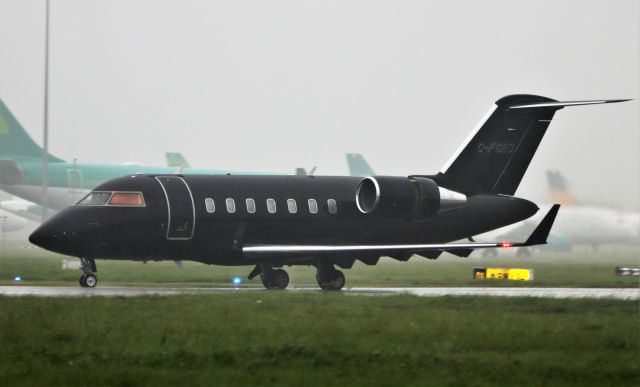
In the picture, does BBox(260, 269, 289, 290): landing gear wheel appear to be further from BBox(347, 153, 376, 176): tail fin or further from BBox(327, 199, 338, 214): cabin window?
BBox(347, 153, 376, 176): tail fin

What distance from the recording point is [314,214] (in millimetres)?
35500

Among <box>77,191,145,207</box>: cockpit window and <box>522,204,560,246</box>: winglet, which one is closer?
<box>522,204,560,246</box>: winglet

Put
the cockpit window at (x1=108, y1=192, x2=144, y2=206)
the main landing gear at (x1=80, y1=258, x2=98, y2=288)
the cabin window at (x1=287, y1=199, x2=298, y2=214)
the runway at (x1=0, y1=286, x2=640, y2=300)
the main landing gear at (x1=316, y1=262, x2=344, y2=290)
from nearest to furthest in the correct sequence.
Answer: the runway at (x1=0, y1=286, x2=640, y2=300) < the cockpit window at (x1=108, y1=192, x2=144, y2=206) < the main landing gear at (x1=80, y1=258, x2=98, y2=288) < the main landing gear at (x1=316, y1=262, x2=344, y2=290) < the cabin window at (x1=287, y1=199, x2=298, y2=214)

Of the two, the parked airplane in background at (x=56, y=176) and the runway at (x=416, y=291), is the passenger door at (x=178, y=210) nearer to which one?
the runway at (x=416, y=291)

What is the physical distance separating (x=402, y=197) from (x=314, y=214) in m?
2.67

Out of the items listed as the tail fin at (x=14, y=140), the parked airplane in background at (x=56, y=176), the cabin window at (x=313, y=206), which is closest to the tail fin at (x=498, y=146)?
the cabin window at (x=313, y=206)

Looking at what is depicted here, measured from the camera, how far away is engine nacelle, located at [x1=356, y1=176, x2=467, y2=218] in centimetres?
3534

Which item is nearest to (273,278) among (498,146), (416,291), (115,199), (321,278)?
(321,278)

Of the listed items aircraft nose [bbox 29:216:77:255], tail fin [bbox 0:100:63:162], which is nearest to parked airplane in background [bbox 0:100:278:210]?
tail fin [bbox 0:100:63:162]

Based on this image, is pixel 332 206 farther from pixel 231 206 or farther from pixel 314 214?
pixel 231 206

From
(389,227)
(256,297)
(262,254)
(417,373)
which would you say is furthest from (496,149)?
(417,373)

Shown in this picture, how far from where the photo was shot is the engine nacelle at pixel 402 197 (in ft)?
116

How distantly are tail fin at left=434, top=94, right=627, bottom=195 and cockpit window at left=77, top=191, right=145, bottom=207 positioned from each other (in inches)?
393

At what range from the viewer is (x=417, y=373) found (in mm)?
16109
